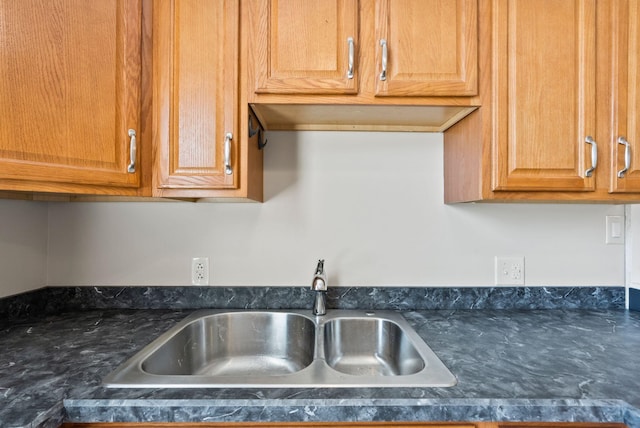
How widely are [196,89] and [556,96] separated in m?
1.17

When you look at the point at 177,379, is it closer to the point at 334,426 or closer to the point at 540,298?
the point at 334,426

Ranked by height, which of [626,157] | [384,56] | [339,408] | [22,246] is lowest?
[339,408]

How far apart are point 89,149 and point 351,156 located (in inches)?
36.4

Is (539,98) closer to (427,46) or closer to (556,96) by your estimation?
(556,96)

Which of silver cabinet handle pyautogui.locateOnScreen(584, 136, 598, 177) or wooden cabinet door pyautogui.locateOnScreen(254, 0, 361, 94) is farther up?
wooden cabinet door pyautogui.locateOnScreen(254, 0, 361, 94)

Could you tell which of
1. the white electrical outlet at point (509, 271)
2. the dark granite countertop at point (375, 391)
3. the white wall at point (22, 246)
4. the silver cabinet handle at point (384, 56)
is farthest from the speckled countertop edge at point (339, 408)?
the silver cabinet handle at point (384, 56)

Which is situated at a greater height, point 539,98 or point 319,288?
point 539,98

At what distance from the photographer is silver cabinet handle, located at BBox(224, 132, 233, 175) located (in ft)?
3.39

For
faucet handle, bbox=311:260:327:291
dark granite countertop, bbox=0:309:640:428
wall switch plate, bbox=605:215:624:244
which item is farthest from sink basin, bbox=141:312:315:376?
wall switch plate, bbox=605:215:624:244

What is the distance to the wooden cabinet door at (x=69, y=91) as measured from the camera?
0.84 metres

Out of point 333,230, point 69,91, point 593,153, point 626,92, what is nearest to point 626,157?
point 593,153

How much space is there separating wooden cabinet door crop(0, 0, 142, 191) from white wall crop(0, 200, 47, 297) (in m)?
0.52

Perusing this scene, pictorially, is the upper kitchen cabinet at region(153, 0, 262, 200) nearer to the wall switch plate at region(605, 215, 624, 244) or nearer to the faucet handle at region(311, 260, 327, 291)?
the faucet handle at region(311, 260, 327, 291)

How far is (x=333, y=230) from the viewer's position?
138cm
